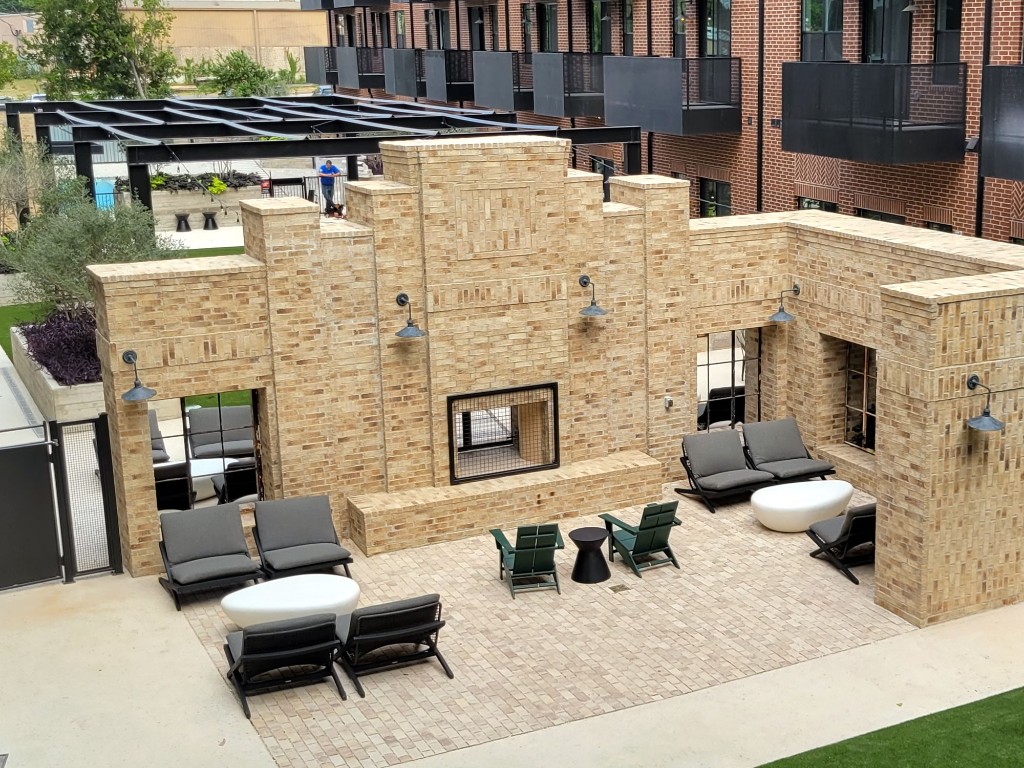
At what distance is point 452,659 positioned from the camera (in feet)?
42.8

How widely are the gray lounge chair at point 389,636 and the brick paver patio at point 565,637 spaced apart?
0.46 ft

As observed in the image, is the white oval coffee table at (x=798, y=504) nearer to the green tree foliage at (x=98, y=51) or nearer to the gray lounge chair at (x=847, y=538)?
the gray lounge chair at (x=847, y=538)

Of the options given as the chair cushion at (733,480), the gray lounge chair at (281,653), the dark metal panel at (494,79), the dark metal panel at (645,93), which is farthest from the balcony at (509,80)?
the gray lounge chair at (281,653)

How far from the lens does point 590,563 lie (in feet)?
49.0

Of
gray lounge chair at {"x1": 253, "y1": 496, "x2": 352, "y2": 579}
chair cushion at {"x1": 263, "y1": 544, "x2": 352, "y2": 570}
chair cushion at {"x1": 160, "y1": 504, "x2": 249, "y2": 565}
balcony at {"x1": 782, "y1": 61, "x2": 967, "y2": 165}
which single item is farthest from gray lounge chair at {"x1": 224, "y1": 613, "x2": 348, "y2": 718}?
balcony at {"x1": 782, "y1": 61, "x2": 967, "y2": 165}

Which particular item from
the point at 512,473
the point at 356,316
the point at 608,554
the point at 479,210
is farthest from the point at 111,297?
the point at 608,554

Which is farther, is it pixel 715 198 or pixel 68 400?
pixel 715 198

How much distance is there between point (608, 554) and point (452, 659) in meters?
3.33

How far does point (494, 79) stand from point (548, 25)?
2172 mm

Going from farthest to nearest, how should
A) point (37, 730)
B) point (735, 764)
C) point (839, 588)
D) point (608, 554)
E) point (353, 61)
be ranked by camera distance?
point (353, 61) < point (608, 554) < point (839, 588) < point (37, 730) < point (735, 764)

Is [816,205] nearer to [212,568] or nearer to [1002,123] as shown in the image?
[1002,123]

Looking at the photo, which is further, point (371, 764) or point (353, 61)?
point (353, 61)

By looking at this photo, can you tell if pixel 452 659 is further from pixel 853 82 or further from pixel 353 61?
pixel 353 61

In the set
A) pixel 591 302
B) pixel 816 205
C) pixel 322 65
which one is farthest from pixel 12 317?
pixel 322 65
